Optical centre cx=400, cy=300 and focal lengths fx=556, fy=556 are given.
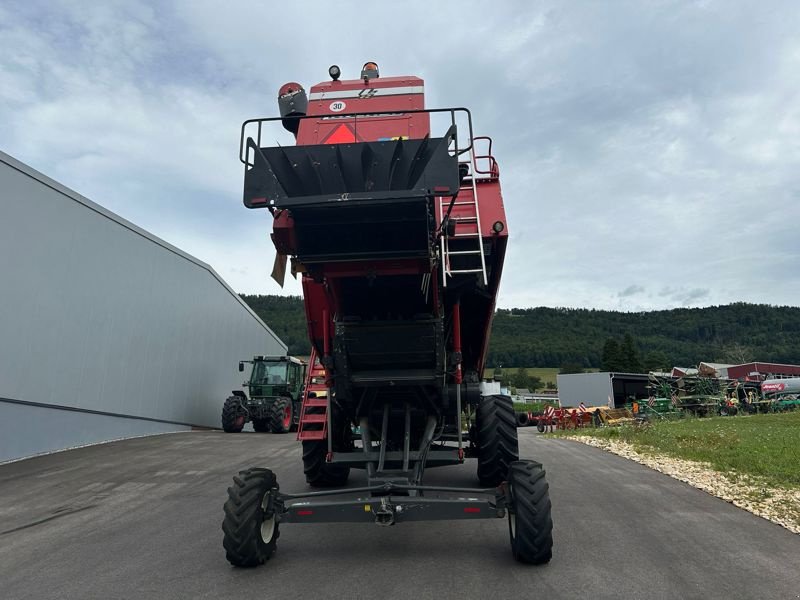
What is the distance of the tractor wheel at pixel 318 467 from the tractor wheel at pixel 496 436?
206cm

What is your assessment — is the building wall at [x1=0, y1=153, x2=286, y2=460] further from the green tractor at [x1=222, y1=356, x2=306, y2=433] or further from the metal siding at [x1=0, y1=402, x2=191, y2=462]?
the green tractor at [x1=222, y1=356, x2=306, y2=433]

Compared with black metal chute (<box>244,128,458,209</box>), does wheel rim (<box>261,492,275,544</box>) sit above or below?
below

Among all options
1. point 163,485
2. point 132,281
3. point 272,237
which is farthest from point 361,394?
point 132,281

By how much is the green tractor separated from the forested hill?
162 ft

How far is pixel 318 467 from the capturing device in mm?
7500

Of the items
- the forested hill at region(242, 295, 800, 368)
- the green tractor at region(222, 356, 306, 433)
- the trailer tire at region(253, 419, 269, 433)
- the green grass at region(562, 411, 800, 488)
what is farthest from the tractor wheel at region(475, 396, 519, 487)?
the forested hill at region(242, 295, 800, 368)

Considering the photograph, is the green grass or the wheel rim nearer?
the wheel rim

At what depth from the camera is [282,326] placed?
4653 centimetres

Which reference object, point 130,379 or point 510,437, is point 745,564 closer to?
point 510,437

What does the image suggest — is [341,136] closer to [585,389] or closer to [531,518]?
[531,518]

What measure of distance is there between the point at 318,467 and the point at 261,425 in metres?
13.1

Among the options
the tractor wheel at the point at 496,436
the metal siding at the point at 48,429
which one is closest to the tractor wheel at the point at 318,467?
the tractor wheel at the point at 496,436

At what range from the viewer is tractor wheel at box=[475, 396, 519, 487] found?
6430 millimetres

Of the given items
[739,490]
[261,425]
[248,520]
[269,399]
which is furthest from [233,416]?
[739,490]
